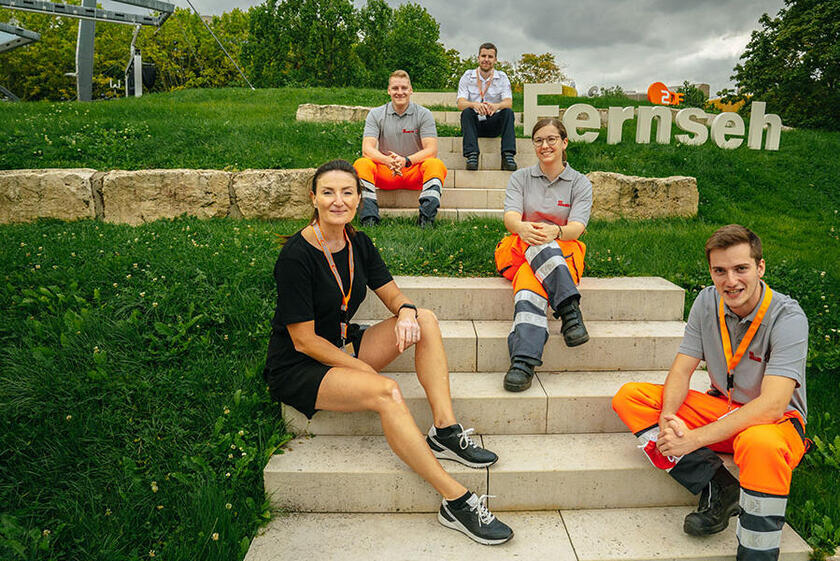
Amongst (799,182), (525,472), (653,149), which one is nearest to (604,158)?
(653,149)

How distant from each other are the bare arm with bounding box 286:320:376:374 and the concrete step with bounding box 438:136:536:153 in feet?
15.3

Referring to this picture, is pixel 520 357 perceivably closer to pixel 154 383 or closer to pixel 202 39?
pixel 154 383

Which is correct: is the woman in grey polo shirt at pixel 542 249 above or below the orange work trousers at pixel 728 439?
above

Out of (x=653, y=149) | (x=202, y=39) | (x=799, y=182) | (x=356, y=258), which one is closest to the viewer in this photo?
(x=356, y=258)

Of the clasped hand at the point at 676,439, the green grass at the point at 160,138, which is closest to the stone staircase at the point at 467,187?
the green grass at the point at 160,138

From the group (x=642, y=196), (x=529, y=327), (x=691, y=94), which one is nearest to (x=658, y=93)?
(x=691, y=94)

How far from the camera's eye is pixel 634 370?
3293mm

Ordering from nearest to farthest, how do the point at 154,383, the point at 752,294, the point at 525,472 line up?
the point at 752,294
the point at 525,472
the point at 154,383

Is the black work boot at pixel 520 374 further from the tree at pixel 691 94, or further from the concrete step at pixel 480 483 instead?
the tree at pixel 691 94

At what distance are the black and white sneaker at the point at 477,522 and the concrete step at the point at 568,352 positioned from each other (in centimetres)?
98

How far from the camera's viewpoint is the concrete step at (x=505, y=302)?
360 cm

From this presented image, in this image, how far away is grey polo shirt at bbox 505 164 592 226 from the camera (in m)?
3.57

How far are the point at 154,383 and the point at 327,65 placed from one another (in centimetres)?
1849

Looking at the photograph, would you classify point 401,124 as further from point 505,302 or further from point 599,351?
point 599,351
